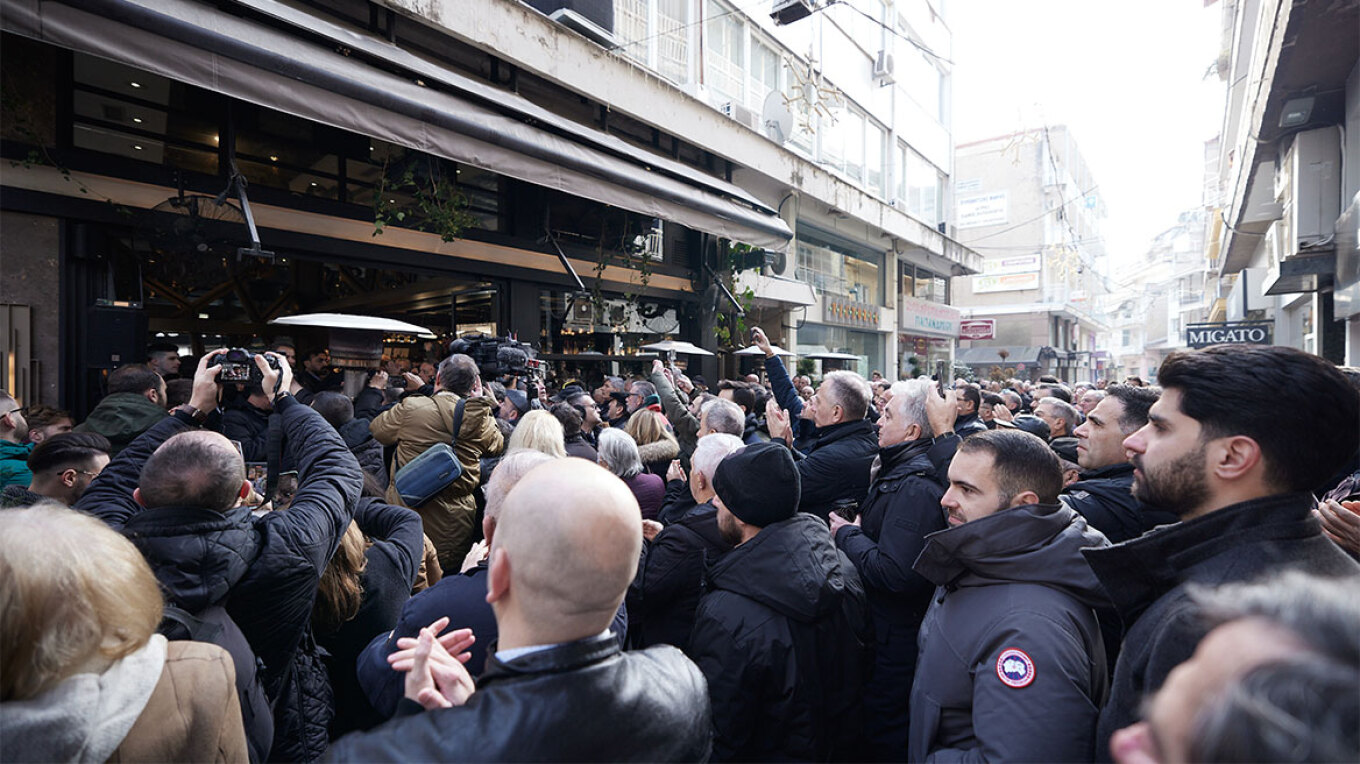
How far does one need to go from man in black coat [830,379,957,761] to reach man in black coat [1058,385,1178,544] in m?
0.57

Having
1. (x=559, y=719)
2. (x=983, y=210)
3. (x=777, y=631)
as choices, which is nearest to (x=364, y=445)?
(x=777, y=631)

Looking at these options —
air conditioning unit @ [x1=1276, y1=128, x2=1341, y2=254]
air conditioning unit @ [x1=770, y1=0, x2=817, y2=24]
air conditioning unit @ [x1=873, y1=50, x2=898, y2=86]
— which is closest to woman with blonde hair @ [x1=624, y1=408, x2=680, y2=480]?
air conditioning unit @ [x1=770, y1=0, x2=817, y2=24]

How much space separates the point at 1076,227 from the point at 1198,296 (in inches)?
359

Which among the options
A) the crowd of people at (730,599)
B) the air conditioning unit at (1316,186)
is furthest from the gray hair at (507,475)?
the air conditioning unit at (1316,186)

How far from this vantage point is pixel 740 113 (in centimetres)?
1220

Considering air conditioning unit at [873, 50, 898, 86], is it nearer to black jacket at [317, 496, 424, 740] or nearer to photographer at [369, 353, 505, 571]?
photographer at [369, 353, 505, 571]

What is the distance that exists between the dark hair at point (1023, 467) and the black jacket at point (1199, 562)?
0.48 meters

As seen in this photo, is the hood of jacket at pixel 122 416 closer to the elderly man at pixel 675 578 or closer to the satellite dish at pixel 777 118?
the elderly man at pixel 675 578

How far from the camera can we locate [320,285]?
1045 cm

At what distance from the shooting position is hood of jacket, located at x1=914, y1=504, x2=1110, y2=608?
1.76 metres

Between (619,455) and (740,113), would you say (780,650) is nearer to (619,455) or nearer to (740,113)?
(619,455)

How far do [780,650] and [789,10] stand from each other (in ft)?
34.1

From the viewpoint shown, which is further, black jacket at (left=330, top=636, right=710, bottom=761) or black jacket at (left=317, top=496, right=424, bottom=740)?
black jacket at (left=317, top=496, right=424, bottom=740)

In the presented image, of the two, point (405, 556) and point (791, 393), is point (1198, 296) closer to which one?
point (791, 393)
